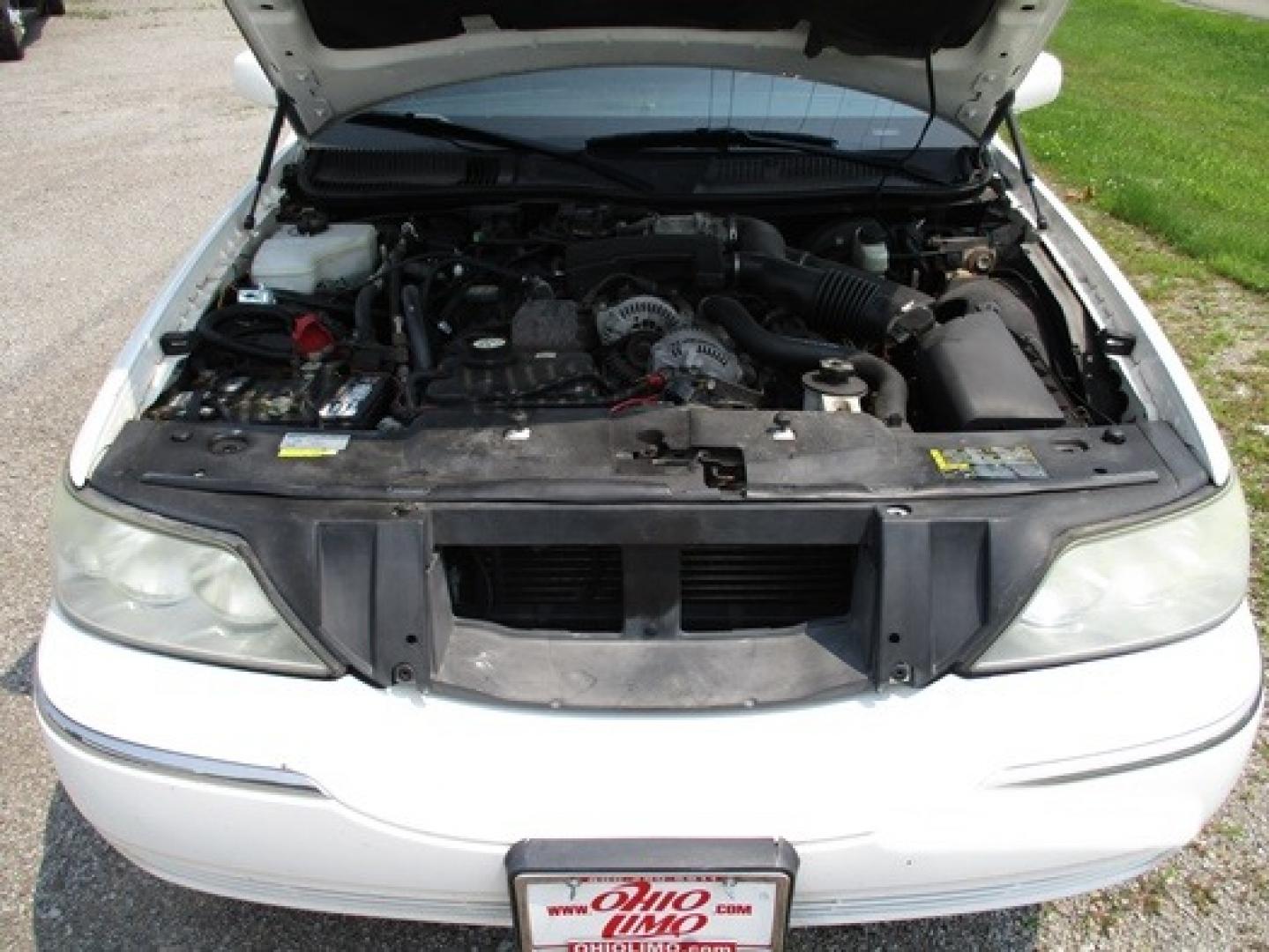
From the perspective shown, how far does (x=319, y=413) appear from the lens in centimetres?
176

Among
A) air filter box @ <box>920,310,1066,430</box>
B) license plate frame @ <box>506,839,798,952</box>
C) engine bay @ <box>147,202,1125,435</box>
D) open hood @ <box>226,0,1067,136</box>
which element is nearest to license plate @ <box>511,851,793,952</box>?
license plate frame @ <box>506,839,798,952</box>

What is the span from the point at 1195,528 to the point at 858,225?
1191 millimetres

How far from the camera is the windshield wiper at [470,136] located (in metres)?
2.52

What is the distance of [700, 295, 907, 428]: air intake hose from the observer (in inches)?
70.3

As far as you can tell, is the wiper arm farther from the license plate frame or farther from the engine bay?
the license plate frame

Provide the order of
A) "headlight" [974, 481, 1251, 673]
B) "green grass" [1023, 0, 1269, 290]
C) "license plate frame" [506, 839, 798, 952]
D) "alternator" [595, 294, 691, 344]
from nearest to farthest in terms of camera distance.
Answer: "license plate frame" [506, 839, 798, 952] < "headlight" [974, 481, 1251, 673] < "alternator" [595, 294, 691, 344] < "green grass" [1023, 0, 1269, 290]

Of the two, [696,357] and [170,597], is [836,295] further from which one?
[170,597]

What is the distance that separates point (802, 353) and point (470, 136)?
1.13 metres

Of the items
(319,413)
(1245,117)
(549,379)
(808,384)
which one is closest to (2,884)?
(319,413)

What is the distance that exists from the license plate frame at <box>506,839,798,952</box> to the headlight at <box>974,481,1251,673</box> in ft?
1.31

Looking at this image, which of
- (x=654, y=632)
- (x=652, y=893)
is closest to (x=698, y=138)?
(x=654, y=632)

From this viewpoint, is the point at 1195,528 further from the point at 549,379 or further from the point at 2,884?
the point at 2,884

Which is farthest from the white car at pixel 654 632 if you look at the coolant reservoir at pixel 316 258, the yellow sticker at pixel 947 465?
the coolant reservoir at pixel 316 258

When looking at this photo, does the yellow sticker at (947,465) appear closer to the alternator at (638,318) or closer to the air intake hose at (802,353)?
the air intake hose at (802,353)
